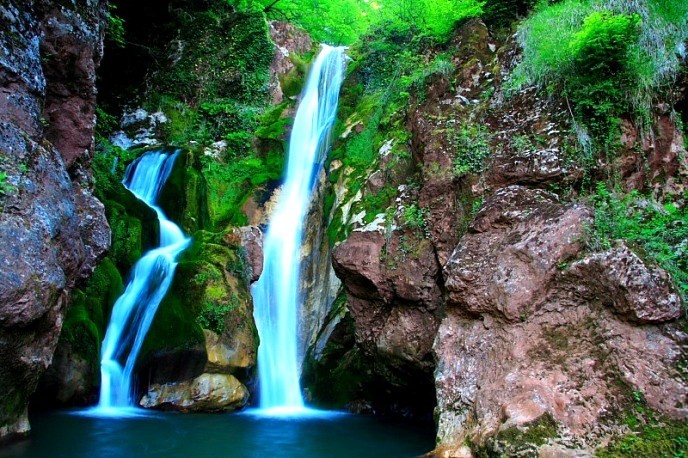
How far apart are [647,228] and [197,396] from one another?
27.9 feet

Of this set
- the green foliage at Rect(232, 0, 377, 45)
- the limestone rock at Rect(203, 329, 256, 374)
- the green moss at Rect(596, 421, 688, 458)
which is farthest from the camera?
the green foliage at Rect(232, 0, 377, 45)

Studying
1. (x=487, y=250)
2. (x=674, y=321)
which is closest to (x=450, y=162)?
(x=487, y=250)

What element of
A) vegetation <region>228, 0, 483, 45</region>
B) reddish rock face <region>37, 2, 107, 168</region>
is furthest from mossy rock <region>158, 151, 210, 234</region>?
vegetation <region>228, 0, 483, 45</region>

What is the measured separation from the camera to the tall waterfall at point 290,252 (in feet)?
38.5

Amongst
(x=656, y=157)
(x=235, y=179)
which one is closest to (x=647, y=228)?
(x=656, y=157)

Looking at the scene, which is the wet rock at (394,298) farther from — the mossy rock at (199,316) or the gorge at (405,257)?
the mossy rock at (199,316)

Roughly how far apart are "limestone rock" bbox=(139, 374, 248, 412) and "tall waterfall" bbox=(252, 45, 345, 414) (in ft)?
3.70

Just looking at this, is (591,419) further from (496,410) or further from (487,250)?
(487,250)

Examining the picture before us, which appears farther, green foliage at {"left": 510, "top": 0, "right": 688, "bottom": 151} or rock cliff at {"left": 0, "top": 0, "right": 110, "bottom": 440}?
green foliage at {"left": 510, "top": 0, "right": 688, "bottom": 151}

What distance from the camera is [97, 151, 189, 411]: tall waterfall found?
9.80m

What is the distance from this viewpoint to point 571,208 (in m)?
6.50

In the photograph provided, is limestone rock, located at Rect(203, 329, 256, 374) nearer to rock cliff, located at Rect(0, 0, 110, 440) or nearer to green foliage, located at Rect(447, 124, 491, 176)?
rock cliff, located at Rect(0, 0, 110, 440)

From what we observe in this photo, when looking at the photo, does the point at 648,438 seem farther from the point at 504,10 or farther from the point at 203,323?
the point at 504,10

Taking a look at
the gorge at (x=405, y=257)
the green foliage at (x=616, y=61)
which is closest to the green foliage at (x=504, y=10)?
the gorge at (x=405, y=257)
